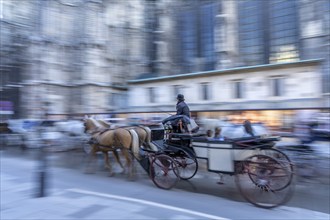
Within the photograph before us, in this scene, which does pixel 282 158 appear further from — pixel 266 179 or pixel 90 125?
pixel 90 125

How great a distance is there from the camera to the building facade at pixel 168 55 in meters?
26.4

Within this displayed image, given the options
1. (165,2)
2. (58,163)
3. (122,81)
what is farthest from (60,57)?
(58,163)

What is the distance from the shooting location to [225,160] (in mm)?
6281

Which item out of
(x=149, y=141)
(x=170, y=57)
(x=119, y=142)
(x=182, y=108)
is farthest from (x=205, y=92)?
(x=182, y=108)

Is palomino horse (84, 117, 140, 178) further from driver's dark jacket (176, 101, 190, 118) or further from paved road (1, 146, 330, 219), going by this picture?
driver's dark jacket (176, 101, 190, 118)

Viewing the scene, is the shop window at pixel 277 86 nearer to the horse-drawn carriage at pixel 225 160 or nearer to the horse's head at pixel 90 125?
the horse's head at pixel 90 125

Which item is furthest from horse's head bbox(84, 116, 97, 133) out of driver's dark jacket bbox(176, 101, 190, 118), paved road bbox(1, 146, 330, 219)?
driver's dark jacket bbox(176, 101, 190, 118)

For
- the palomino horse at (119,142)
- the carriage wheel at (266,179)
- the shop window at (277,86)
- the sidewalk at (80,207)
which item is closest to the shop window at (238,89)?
the shop window at (277,86)

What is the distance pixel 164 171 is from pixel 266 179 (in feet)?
7.87

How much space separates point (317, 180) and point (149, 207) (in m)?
4.64

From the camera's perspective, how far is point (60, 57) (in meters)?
32.8

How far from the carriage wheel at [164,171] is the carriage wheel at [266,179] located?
1.61 m

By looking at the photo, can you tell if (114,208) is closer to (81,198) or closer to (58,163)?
(81,198)

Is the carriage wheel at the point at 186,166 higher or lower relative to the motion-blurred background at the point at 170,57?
lower
